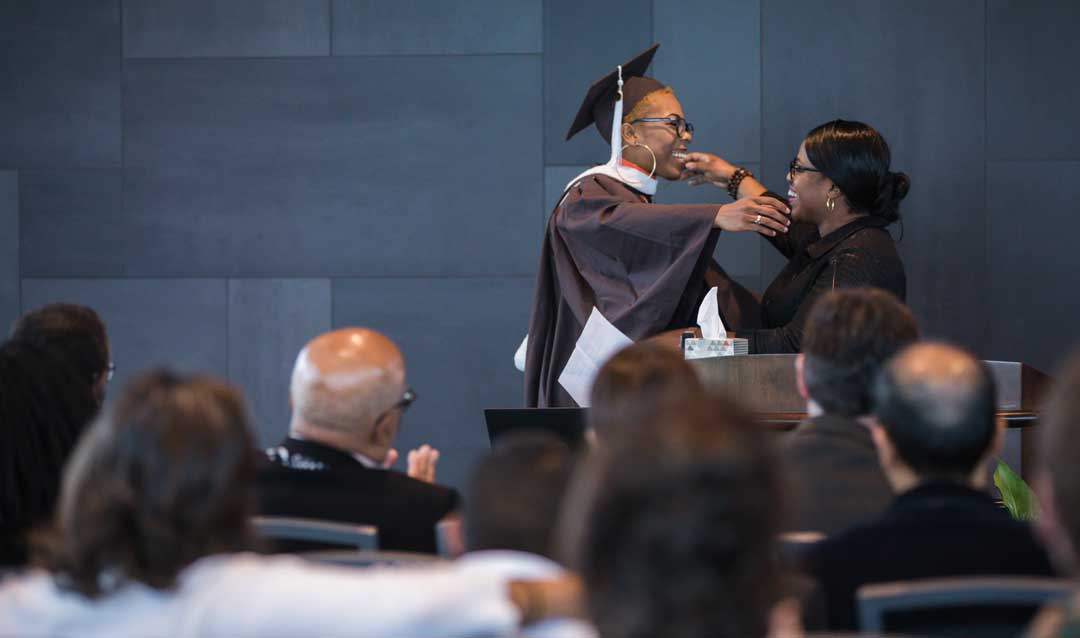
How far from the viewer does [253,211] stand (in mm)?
5438

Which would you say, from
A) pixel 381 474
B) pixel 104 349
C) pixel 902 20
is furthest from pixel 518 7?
pixel 381 474

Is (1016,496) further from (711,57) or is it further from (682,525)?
(682,525)

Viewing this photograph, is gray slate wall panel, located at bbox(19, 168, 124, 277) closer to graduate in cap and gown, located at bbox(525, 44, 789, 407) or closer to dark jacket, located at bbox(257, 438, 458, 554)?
graduate in cap and gown, located at bbox(525, 44, 789, 407)

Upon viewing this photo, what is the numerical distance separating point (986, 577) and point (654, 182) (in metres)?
3.17

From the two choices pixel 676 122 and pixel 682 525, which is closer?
pixel 682 525

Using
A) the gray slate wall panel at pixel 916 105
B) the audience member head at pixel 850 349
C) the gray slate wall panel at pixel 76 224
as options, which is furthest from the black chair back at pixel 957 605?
the gray slate wall panel at pixel 76 224

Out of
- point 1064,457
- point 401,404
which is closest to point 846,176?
point 401,404

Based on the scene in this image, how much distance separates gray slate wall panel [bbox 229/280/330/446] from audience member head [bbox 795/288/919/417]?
3346 millimetres

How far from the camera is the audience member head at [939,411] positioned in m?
1.89

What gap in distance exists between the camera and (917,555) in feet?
5.81

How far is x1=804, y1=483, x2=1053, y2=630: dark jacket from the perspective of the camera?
69.7 inches

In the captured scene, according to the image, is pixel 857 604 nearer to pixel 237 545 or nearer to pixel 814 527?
pixel 814 527

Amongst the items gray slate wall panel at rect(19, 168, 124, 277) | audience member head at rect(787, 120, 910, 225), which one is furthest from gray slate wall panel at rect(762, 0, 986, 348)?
gray slate wall panel at rect(19, 168, 124, 277)

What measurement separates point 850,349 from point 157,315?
3811 millimetres
